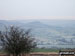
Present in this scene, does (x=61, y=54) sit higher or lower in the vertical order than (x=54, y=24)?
lower

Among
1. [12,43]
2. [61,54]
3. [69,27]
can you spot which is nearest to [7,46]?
[12,43]

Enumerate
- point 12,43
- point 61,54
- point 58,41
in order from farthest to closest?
1. point 58,41
2. point 61,54
3. point 12,43

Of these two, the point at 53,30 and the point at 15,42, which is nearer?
the point at 15,42

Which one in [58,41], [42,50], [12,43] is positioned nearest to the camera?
[12,43]

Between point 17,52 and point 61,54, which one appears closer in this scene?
point 17,52

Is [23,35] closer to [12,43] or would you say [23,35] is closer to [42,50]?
[12,43]

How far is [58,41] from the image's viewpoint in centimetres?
1052

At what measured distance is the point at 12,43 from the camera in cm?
680

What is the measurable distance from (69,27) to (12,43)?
4.68 meters

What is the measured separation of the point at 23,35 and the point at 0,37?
0.78 metres

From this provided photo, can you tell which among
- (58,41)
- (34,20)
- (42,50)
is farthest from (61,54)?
(34,20)

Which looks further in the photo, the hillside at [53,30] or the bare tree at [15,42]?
the hillside at [53,30]

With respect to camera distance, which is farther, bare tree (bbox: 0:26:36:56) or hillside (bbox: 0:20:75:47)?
hillside (bbox: 0:20:75:47)

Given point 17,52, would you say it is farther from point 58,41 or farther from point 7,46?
point 58,41
